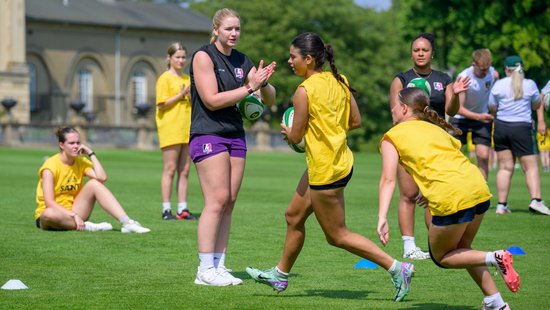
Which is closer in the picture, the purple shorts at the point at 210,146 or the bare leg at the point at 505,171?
the purple shorts at the point at 210,146

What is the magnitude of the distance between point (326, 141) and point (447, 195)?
1182mm

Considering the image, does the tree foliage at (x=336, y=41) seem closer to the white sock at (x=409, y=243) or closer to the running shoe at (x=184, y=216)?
the running shoe at (x=184, y=216)

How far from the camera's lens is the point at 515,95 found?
16672 millimetres

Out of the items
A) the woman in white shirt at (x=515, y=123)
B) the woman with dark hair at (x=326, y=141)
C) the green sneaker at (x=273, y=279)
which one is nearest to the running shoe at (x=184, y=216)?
the woman in white shirt at (x=515, y=123)

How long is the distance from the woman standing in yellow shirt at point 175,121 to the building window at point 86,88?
2790 inches

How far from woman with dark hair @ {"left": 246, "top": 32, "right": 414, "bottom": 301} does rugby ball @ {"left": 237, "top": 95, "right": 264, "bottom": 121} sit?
2.92ft

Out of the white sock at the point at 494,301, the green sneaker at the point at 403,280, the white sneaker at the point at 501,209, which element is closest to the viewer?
the white sock at the point at 494,301

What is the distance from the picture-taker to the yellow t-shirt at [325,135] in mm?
8992

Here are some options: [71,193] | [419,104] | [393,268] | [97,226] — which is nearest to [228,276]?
[393,268]

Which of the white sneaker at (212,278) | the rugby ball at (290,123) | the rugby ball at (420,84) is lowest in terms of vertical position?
the white sneaker at (212,278)

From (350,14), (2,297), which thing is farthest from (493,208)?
(350,14)

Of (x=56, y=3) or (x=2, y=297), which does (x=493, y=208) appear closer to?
(x=2, y=297)

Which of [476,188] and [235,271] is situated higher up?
[476,188]

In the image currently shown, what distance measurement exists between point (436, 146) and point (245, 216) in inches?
341
